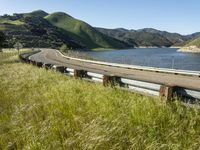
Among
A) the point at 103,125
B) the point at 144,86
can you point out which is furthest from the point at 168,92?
the point at 103,125

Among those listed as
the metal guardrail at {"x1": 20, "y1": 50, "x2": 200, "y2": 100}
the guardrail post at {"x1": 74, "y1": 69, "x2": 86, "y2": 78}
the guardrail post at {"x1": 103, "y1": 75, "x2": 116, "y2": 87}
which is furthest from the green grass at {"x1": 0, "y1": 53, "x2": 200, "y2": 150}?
the guardrail post at {"x1": 74, "y1": 69, "x2": 86, "y2": 78}

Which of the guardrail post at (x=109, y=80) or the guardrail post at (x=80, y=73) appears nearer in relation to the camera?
the guardrail post at (x=109, y=80)

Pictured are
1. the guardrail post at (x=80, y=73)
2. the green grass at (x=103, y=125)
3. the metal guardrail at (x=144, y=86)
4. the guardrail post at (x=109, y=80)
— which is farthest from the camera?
the guardrail post at (x=80, y=73)

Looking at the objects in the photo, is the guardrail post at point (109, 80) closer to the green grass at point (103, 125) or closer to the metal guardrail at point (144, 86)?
the metal guardrail at point (144, 86)

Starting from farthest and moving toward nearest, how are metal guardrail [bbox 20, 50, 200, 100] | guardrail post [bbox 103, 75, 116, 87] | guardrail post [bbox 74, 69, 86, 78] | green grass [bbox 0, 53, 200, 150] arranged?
guardrail post [bbox 74, 69, 86, 78]
guardrail post [bbox 103, 75, 116, 87]
metal guardrail [bbox 20, 50, 200, 100]
green grass [bbox 0, 53, 200, 150]

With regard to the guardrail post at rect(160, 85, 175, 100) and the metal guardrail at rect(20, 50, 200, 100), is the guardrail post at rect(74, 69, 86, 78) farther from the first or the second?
the guardrail post at rect(160, 85, 175, 100)

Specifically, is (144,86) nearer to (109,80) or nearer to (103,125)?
(109,80)

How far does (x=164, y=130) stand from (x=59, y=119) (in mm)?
2290

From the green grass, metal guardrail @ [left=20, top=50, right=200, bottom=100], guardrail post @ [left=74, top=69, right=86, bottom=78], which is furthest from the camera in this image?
guardrail post @ [left=74, top=69, right=86, bottom=78]

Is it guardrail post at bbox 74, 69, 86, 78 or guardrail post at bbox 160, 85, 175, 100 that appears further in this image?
guardrail post at bbox 74, 69, 86, 78

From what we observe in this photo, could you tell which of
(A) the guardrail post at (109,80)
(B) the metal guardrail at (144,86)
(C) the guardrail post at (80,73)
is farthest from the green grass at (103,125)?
(C) the guardrail post at (80,73)

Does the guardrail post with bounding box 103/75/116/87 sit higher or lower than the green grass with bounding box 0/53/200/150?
higher

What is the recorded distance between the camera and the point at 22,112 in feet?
27.7

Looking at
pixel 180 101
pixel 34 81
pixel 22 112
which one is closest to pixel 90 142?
pixel 180 101
